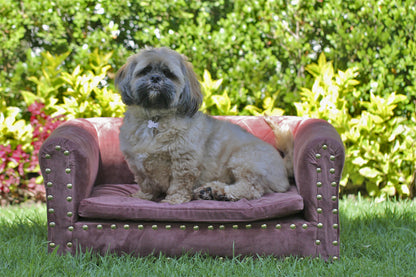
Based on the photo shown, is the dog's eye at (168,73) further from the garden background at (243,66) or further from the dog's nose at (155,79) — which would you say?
the garden background at (243,66)

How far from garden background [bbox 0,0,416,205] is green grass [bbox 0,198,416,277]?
1.34 m

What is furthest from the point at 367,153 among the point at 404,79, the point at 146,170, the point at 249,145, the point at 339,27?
the point at 146,170

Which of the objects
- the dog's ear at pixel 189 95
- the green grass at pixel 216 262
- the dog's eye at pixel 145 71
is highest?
the dog's eye at pixel 145 71

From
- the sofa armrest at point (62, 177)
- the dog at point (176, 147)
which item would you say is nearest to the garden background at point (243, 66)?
the dog at point (176, 147)

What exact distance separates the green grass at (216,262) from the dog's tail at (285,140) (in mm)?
733

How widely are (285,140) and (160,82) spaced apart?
1.28 meters

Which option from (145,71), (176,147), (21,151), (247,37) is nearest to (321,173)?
(176,147)

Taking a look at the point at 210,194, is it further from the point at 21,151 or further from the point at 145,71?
the point at 21,151

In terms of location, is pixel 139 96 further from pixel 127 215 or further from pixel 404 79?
pixel 404 79

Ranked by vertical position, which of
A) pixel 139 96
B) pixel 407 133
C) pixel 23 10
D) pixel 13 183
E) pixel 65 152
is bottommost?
pixel 13 183

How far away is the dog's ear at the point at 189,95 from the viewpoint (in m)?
3.37

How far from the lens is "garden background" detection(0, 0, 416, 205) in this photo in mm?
5000

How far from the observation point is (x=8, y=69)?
5.45m

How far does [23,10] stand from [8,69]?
0.71 m
